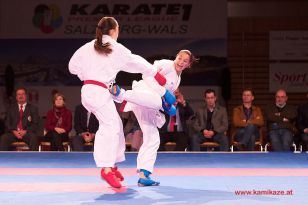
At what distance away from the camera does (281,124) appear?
9492 mm

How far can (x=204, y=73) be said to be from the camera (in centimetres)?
1267

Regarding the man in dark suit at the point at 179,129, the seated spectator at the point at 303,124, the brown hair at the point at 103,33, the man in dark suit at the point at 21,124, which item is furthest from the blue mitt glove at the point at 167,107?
the seated spectator at the point at 303,124

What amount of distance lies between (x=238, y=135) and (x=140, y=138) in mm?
2128

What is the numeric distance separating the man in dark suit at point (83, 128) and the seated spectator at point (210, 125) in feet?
5.41

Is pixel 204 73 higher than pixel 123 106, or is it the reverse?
pixel 204 73

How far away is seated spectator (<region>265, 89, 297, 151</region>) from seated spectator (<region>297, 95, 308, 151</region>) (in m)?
0.12

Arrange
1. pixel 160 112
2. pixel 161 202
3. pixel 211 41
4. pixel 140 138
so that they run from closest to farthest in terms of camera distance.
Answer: pixel 161 202 < pixel 160 112 < pixel 140 138 < pixel 211 41

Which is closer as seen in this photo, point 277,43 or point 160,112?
point 160,112

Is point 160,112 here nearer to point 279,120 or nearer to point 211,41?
point 279,120

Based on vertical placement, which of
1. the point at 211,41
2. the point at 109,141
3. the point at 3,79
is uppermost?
the point at 211,41

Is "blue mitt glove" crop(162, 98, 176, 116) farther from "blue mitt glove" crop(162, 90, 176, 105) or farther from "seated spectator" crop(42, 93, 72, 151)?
"seated spectator" crop(42, 93, 72, 151)

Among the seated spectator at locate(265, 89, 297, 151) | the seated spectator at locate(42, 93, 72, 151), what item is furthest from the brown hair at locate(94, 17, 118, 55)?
the seated spectator at locate(265, 89, 297, 151)

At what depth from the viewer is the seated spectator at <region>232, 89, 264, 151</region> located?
9406mm

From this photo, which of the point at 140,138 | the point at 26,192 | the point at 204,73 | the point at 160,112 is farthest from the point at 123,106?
the point at 204,73
